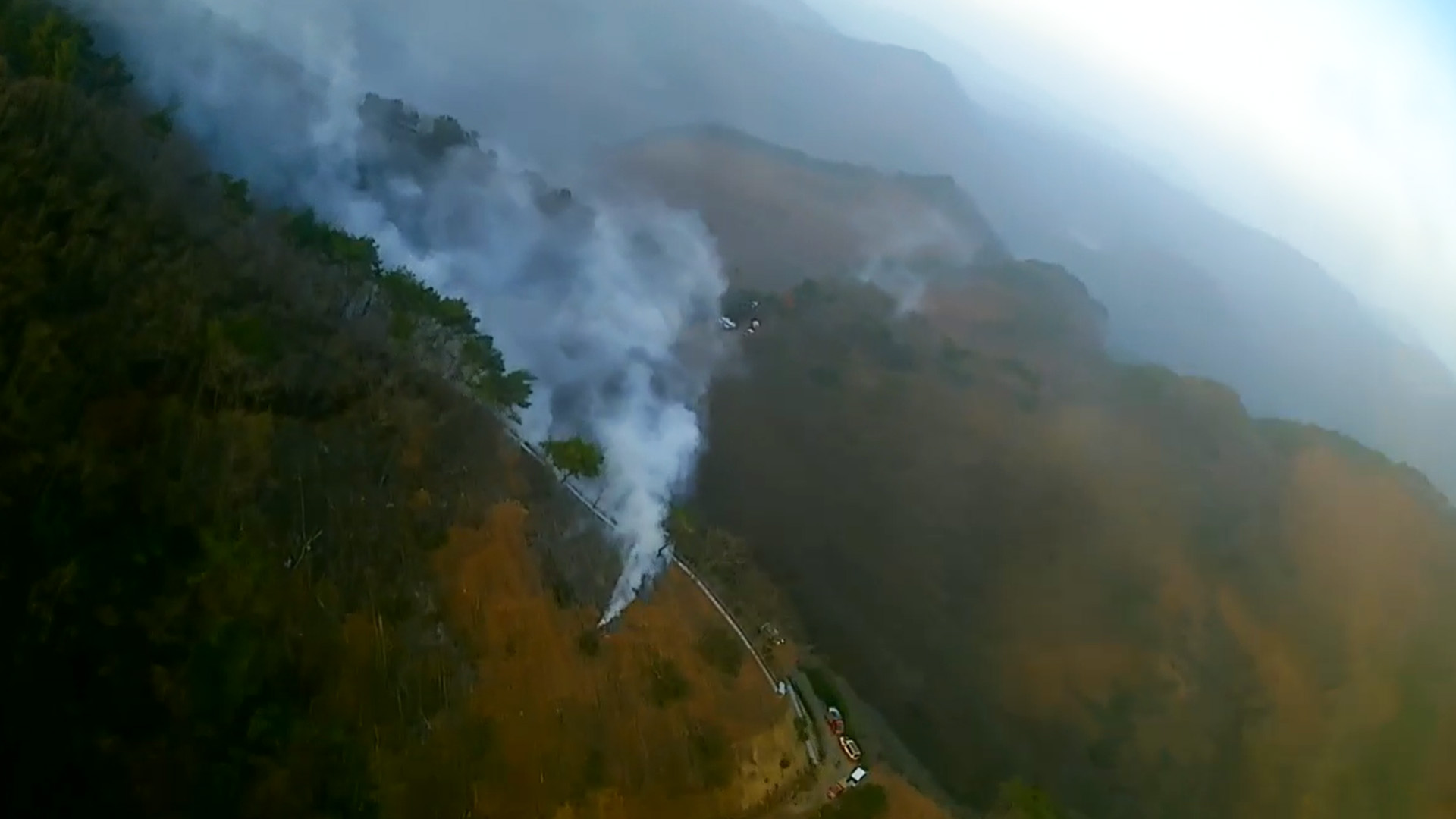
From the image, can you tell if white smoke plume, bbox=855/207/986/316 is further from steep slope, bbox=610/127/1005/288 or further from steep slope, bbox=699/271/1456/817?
steep slope, bbox=699/271/1456/817

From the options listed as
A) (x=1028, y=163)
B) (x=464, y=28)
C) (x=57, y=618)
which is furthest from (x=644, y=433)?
(x=1028, y=163)

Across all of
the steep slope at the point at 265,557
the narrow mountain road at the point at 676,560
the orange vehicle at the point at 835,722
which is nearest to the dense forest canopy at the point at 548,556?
the steep slope at the point at 265,557

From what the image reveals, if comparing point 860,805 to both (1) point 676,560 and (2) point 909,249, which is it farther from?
(2) point 909,249

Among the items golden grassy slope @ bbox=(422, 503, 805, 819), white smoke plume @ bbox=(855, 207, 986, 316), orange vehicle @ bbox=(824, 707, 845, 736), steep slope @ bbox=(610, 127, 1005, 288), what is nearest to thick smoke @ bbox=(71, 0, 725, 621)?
golden grassy slope @ bbox=(422, 503, 805, 819)

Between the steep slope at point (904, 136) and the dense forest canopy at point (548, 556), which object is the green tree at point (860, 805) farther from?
the steep slope at point (904, 136)

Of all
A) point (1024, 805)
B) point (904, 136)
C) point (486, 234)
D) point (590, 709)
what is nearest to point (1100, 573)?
point (1024, 805)
